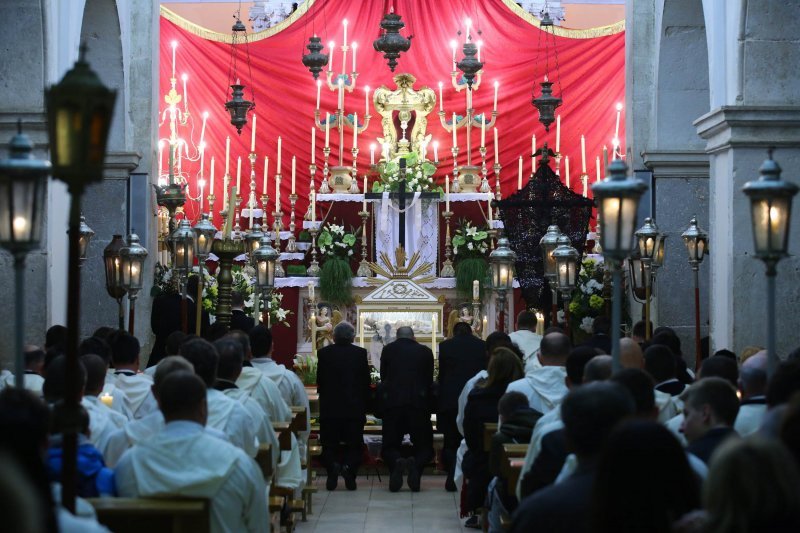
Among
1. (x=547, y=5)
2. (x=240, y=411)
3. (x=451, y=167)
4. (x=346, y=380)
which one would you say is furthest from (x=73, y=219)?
(x=547, y=5)

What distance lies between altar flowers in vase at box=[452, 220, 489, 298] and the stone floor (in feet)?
15.4

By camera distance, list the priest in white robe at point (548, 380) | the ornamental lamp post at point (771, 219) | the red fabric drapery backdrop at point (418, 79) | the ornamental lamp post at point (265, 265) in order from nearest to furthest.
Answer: the ornamental lamp post at point (771, 219) → the priest in white robe at point (548, 380) → the ornamental lamp post at point (265, 265) → the red fabric drapery backdrop at point (418, 79)

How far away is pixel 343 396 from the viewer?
13414mm

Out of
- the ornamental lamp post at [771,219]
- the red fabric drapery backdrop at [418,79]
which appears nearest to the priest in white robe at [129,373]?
the ornamental lamp post at [771,219]

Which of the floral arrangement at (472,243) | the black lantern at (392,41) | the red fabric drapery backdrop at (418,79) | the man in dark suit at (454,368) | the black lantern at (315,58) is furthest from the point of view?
the red fabric drapery backdrop at (418,79)

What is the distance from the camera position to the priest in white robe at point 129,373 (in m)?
9.77

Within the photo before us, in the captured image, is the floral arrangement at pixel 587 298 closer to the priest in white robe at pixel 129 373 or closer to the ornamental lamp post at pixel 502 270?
the ornamental lamp post at pixel 502 270

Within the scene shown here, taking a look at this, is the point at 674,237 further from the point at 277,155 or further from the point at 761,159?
the point at 277,155

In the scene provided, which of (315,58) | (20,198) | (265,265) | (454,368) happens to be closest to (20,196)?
(20,198)

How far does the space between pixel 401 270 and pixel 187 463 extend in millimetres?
11948

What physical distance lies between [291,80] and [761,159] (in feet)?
35.1

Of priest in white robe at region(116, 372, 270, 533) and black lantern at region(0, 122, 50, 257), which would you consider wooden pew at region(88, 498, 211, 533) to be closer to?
priest in white robe at region(116, 372, 270, 533)

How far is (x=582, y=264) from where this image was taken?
1672 cm

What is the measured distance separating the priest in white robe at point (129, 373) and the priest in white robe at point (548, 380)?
239 cm
